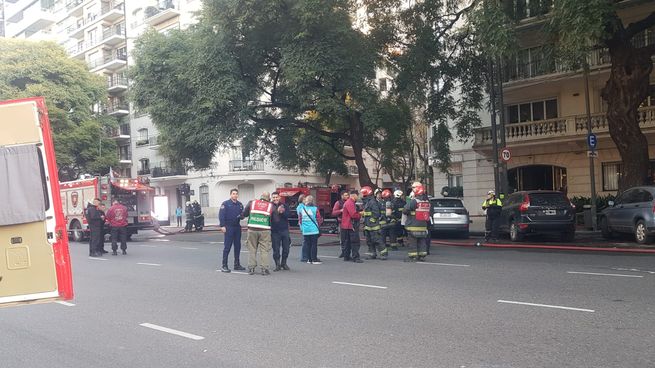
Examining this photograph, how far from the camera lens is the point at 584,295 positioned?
853 centimetres

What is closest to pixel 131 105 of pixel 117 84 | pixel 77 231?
pixel 117 84

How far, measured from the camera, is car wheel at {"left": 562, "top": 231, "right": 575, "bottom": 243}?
17.6 m

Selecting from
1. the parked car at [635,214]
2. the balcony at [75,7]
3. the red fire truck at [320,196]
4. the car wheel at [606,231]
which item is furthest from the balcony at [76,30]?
the parked car at [635,214]

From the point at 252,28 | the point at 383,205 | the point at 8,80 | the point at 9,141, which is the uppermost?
the point at 8,80

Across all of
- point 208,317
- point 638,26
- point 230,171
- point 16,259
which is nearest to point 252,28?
point 638,26

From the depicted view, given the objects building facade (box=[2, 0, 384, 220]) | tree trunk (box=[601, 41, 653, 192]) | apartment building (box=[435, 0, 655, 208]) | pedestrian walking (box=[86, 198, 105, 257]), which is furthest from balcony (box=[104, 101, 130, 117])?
tree trunk (box=[601, 41, 653, 192])

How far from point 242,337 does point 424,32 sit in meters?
16.2

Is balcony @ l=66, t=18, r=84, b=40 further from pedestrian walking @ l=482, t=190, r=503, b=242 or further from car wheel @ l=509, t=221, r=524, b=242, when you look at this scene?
car wheel @ l=509, t=221, r=524, b=242

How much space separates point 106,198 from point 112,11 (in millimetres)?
35698

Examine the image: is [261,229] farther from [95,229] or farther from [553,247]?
[553,247]

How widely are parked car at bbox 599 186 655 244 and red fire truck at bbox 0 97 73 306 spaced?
14306mm

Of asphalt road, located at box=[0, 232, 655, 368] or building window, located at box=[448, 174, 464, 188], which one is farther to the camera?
building window, located at box=[448, 174, 464, 188]

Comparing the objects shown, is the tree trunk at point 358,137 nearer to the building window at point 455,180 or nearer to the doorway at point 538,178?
the doorway at point 538,178

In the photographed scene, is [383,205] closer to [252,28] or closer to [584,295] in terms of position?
[584,295]
